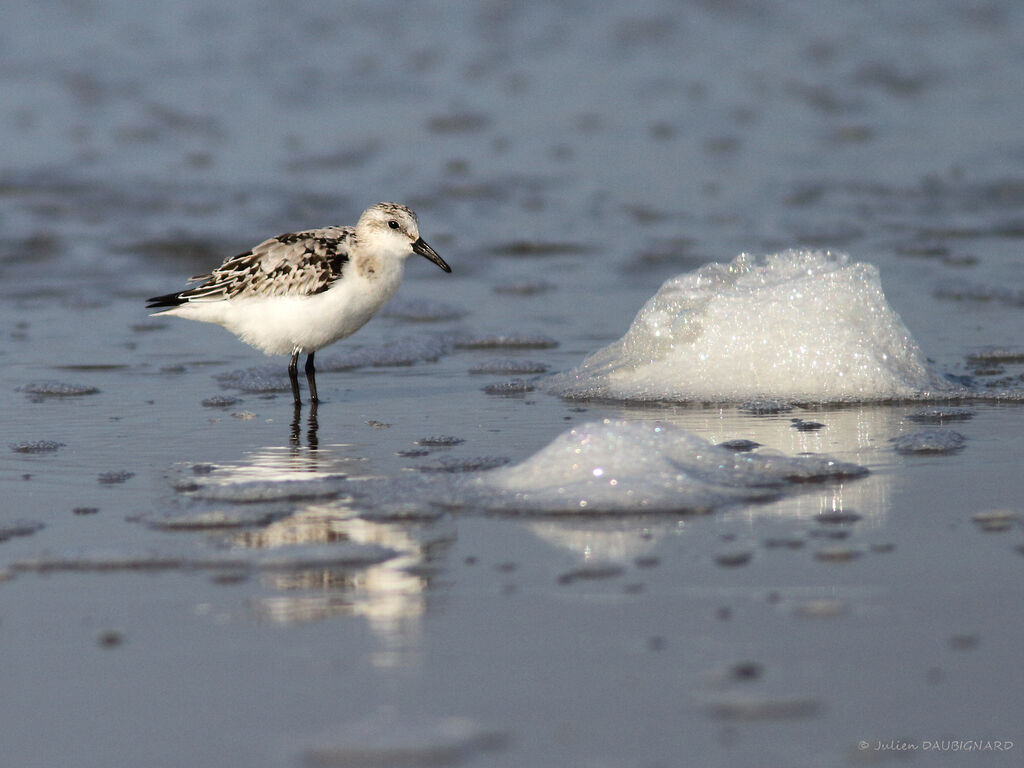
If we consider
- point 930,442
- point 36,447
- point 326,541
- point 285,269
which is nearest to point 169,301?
point 285,269

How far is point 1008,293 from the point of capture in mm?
8695

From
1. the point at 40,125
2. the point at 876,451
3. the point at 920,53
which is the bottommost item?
the point at 876,451

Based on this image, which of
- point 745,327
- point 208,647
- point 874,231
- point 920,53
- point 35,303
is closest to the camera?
point 208,647

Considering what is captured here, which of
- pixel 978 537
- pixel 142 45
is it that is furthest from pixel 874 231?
pixel 142 45

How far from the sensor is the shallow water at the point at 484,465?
287 centimetres

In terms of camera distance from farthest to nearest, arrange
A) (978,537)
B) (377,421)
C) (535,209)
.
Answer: (535,209), (377,421), (978,537)

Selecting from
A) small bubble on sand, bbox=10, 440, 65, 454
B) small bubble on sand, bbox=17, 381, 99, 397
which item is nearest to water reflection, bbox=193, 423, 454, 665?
small bubble on sand, bbox=10, 440, 65, 454

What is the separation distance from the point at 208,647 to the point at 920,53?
16824 millimetres

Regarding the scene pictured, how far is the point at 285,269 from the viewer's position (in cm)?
671

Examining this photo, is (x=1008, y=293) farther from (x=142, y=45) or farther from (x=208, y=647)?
(x=142, y=45)

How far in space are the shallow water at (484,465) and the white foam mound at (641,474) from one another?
0.07 m

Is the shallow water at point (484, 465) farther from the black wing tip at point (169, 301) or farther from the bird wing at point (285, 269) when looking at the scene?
the bird wing at point (285, 269)

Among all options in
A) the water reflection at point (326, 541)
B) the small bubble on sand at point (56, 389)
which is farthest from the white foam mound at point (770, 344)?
the small bubble on sand at point (56, 389)

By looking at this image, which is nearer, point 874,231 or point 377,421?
point 377,421
